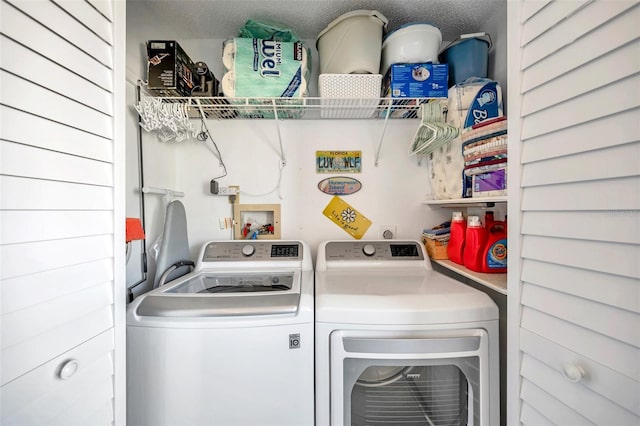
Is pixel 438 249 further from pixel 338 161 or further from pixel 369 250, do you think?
pixel 338 161

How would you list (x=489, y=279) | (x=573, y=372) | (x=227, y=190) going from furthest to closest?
(x=227, y=190) < (x=489, y=279) < (x=573, y=372)

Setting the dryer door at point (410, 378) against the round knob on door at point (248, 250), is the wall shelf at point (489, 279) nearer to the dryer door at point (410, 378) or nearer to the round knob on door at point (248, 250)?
the dryer door at point (410, 378)

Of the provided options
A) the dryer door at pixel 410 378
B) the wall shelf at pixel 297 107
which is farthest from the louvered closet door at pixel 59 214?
the dryer door at pixel 410 378

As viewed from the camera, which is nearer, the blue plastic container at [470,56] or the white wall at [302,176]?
the blue plastic container at [470,56]

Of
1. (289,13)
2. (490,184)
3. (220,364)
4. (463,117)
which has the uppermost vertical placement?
(289,13)

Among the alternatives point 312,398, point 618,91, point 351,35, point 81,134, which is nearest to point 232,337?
point 312,398

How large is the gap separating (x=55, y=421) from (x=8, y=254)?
44 centimetres

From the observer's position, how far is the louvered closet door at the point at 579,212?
473 mm

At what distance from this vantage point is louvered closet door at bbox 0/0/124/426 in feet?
1.59

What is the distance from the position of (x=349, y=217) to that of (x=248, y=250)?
2.30ft

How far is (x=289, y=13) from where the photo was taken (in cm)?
135

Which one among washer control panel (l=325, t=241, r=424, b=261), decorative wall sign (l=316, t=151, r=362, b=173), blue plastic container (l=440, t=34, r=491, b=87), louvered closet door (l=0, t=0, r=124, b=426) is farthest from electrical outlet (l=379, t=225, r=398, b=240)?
louvered closet door (l=0, t=0, r=124, b=426)

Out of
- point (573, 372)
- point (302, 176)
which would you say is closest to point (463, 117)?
point (302, 176)

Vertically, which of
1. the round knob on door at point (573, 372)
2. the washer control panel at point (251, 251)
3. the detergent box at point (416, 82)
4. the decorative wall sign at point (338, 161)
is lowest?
the round knob on door at point (573, 372)
